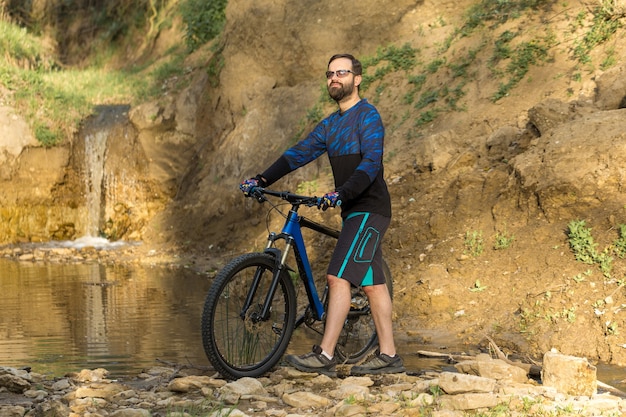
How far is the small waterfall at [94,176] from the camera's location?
1906 cm

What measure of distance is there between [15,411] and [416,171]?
23.7 ft

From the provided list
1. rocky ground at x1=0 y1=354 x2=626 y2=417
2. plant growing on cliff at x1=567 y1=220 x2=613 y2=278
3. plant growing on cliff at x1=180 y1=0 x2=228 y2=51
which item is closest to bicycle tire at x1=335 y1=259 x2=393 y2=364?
rocky ground at x1=0 y1=354 x2=626 y2=417

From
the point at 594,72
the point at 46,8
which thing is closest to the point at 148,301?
the point at 594,72

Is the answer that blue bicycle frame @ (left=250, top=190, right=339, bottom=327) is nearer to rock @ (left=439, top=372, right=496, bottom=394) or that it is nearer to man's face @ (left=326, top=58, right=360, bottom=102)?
man's face @ (left=326, top=58, right=360, bottom=102)

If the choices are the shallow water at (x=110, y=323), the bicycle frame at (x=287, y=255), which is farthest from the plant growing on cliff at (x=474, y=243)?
the bicycle frame at (x=287, y=255)

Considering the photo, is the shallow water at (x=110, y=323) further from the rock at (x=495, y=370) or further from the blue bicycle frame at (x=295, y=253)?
the blue bicycle frame at (x=295, y=253)

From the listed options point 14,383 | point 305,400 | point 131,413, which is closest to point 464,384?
point 305,400

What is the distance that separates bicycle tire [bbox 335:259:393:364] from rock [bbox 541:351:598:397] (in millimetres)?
1624

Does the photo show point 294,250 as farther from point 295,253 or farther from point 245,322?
point 245,322

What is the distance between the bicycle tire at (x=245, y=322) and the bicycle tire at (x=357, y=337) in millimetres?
679

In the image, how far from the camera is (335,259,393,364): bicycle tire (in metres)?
6.96

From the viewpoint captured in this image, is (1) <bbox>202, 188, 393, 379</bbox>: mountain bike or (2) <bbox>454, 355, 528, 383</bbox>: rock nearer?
(1) <bbox>202, 188, 393, 379</bbox>: mountain bike

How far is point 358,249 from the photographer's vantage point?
20.6 feet

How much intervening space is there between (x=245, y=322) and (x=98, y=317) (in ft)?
13.4
